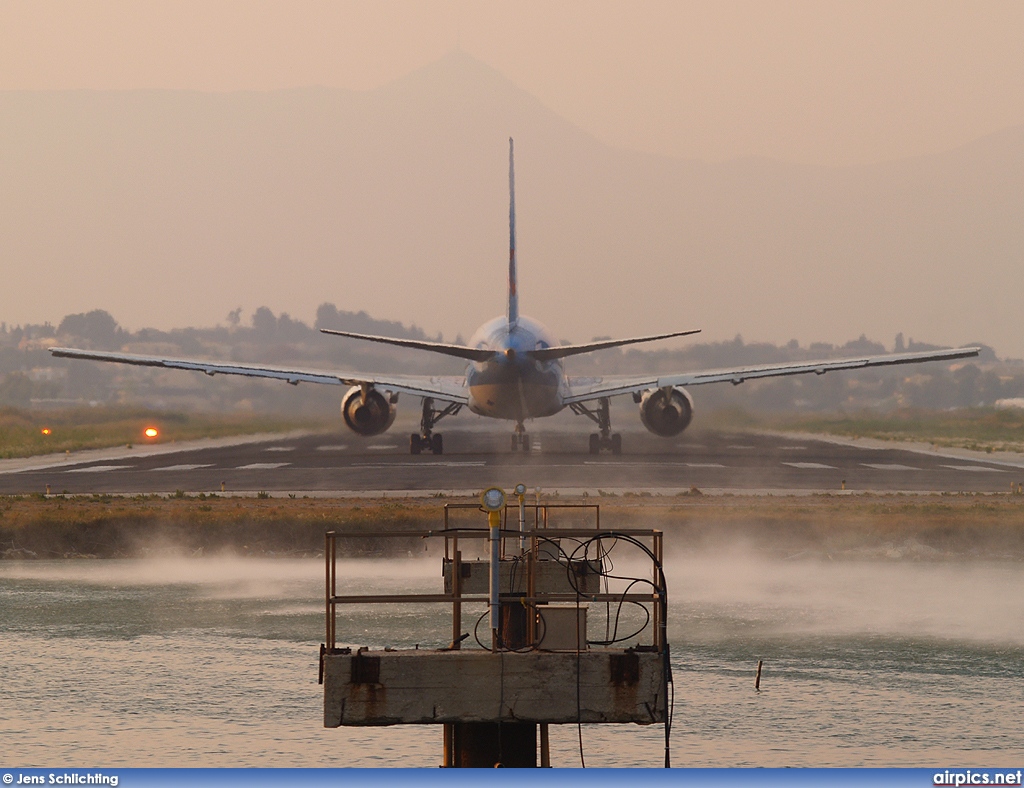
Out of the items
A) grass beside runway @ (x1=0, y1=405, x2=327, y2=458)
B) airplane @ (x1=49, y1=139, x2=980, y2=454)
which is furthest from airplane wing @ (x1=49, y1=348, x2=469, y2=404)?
grass beside runway @ (x1=0, y1=405, x2=327, y2=458)

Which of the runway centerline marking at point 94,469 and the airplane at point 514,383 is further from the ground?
the airplane at point 514,383

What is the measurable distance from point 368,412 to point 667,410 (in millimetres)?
16943

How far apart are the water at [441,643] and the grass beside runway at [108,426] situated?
6753cm

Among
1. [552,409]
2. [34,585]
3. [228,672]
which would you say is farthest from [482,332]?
[228,672]

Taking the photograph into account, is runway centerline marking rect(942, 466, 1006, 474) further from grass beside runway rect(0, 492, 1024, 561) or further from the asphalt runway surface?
grass beside runway rect(0, 492, 1024, 561)

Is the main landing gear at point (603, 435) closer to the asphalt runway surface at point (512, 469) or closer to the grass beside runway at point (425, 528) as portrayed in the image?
the asphalt runway surface at point (512, 469)

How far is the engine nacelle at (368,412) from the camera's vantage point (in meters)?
84.8

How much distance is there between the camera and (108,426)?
127m

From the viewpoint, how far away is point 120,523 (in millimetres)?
54281

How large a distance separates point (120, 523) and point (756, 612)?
24779mm

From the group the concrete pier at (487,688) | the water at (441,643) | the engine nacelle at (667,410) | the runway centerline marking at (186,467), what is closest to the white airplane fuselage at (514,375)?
the engine nacelle at (667,410)

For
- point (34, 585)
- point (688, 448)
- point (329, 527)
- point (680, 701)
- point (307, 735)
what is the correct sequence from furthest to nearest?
point (688, 448)
point (329, 527)
point (34, 585)
point (680, 701)
point (307, 735)

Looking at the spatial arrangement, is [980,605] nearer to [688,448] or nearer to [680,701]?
[680,701]

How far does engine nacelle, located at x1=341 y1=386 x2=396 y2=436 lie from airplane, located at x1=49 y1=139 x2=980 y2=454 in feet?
0.18
